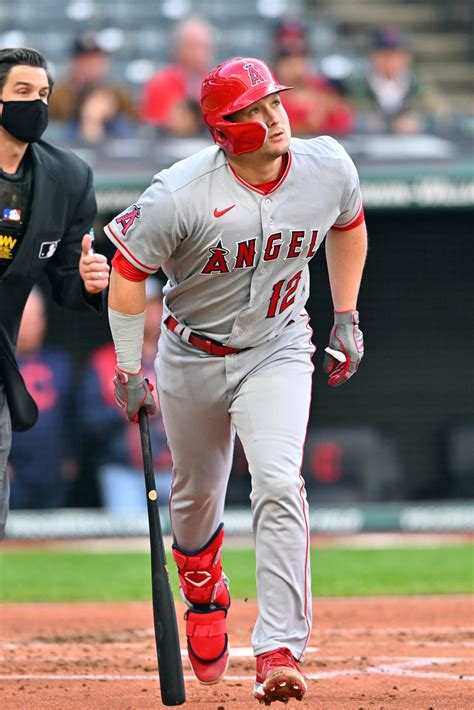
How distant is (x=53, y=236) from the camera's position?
430 cm

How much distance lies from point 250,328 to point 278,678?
1110 millimetres

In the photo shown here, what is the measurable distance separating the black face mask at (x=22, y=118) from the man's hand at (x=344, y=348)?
118 cm

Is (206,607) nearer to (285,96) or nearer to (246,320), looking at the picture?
(246,320)

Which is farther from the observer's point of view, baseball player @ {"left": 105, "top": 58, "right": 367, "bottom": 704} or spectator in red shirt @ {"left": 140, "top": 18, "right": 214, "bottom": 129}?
spectator in red shirt @ {"left": 140, "top": 18, "right": 214, "bottom": 129}

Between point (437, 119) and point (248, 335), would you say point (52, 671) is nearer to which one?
point (248, 335)

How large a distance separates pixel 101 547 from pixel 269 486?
20.2 feet

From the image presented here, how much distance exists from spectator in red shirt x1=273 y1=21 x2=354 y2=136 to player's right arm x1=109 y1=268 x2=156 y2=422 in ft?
19.9

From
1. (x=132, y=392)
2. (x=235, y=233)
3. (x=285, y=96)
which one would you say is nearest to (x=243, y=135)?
(x=235, y=233)

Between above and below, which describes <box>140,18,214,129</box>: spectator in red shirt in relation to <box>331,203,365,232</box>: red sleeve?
above

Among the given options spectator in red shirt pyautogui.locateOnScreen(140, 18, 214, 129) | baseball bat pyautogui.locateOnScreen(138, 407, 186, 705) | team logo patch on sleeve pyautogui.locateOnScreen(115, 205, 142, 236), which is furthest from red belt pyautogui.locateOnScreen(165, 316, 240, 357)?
spectator in red shirt pyautogui.locateOnScreen(140, 18, 214, 129)

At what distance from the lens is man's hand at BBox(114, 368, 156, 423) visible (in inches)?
164

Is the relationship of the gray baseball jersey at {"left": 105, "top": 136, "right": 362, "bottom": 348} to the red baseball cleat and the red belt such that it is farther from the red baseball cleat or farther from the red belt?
the red baseball cleat

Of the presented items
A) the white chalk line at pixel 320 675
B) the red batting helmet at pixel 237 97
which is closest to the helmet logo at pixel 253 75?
the red batting helmet at pixel 237 97

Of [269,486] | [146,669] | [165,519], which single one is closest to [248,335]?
[269,486]
